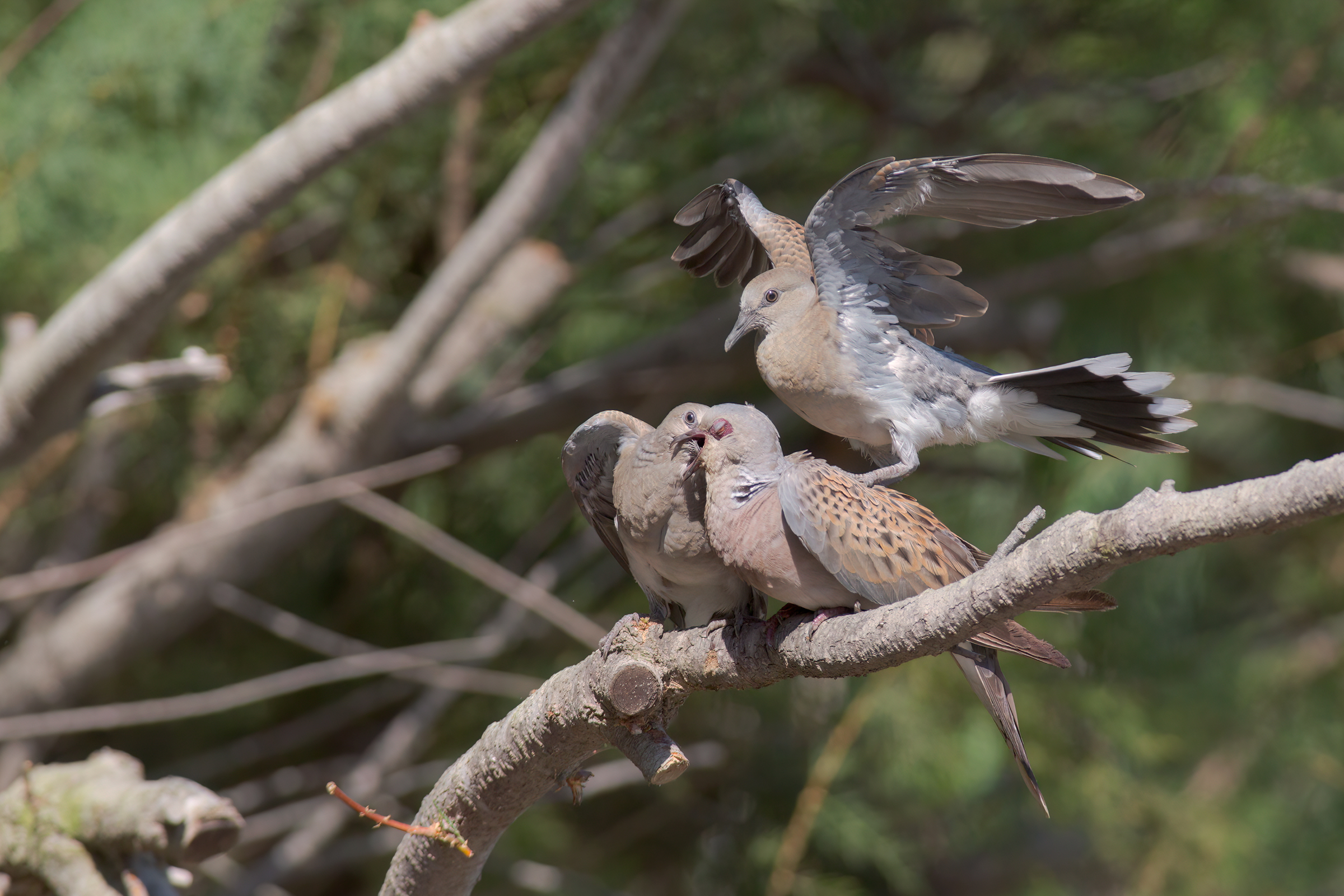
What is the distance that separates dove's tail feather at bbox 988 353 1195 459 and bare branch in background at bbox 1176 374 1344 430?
92.3 inches

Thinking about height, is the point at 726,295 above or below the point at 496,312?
below

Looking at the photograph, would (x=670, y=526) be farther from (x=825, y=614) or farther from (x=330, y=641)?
(x=330, y=641)

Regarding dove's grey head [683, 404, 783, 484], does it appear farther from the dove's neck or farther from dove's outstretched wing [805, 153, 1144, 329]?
dove's outstretched wing [805, 153, 1144, 329]

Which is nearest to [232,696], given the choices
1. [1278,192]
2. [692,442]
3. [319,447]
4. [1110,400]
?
[319,447]

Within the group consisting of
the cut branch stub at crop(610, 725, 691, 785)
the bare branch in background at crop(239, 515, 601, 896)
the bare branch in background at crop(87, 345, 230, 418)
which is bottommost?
the bare branch in background at crop(239, 515, 601, 896)

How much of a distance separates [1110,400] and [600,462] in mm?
988

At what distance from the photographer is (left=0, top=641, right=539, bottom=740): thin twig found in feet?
11.0

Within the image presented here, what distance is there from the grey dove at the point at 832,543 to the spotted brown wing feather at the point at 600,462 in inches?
13.3

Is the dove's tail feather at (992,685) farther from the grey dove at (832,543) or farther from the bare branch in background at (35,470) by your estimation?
the bare branch in background at (35,470)

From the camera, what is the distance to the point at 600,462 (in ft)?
7.67

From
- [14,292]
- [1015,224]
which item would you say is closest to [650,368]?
[14,292]

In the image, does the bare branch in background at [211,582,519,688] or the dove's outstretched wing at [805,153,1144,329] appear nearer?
the dove's outstretched wing at [805,153,1144,329]

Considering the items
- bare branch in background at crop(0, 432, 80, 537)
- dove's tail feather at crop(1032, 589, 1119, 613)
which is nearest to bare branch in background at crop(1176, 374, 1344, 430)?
dove's tail feather at crop(1032, 589, 1119, 613)

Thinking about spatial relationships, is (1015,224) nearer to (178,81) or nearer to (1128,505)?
(1128,505)
